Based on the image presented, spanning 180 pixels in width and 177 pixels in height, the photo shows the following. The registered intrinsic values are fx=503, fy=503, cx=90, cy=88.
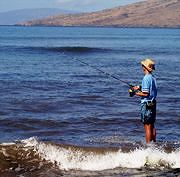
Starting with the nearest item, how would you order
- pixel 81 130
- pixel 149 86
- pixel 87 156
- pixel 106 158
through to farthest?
1. pixel 149 86
2. pixel 106 158
3. pixel 87 156
4. pixel 81 130

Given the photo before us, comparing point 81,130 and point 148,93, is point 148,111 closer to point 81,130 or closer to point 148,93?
point 148,93

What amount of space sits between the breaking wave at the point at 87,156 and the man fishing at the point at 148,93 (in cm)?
51

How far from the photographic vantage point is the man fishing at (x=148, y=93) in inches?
427

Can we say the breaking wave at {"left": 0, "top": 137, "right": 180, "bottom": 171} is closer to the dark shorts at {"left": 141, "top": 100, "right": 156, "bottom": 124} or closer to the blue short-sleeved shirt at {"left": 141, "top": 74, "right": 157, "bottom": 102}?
the dark shorts at {"left": 141, "top": 100, "right": 156, "bottom": 124}

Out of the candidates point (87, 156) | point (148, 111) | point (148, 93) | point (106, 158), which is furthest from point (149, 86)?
point (87, 156)

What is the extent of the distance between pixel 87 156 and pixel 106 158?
1.47 feet

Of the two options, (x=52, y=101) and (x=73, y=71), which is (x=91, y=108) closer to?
(x=52, y=101)

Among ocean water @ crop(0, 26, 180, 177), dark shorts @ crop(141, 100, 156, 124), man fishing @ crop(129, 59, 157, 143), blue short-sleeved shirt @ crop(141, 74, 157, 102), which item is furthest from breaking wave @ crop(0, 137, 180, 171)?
blue short-sleeved shirt @ crop(141, 74, 157, 102)

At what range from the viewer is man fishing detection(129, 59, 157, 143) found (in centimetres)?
1084

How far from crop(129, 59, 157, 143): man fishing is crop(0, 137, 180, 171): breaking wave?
51 cm

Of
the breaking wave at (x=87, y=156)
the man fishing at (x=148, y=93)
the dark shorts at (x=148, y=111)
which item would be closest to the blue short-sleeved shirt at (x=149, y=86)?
the man fishing at (x=148, y=93)

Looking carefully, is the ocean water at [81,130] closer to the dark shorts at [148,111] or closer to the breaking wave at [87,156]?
the breaking wave at [87,156]

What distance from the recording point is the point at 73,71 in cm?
3008

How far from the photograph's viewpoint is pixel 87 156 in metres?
11.4
